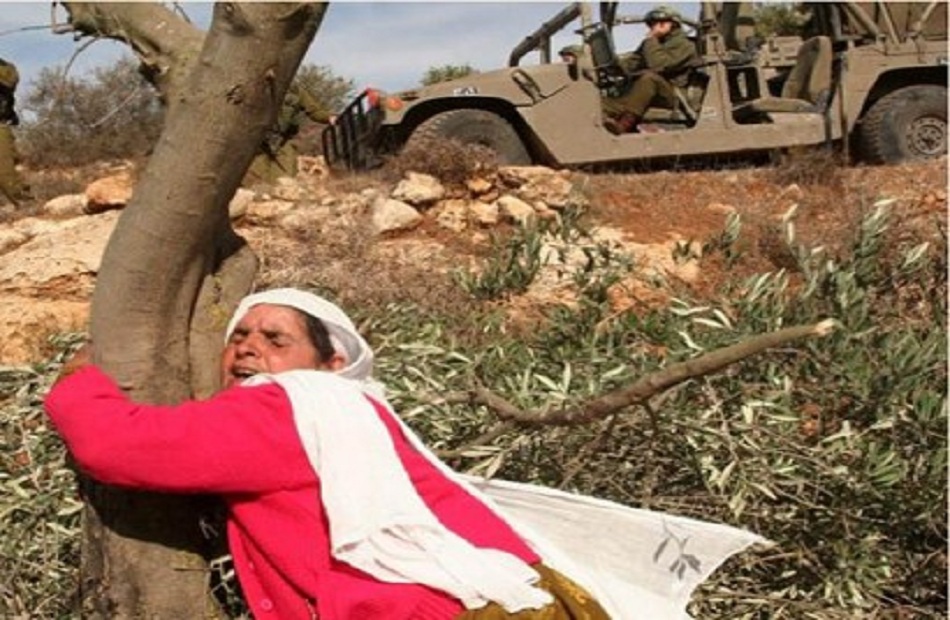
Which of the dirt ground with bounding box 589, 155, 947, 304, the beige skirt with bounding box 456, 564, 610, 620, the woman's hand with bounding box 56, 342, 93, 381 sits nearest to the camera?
the beige skirt with bounding box 456, 564, 610, 620

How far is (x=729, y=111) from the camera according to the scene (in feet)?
40.6

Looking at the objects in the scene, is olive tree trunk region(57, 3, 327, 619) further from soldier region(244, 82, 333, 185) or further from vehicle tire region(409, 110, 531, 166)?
vehicle tire region(409, 110, 531, 166)

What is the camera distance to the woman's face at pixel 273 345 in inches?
103

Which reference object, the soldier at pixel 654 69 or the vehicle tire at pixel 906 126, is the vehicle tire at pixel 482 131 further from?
the vehicle tire at pixel 906 126

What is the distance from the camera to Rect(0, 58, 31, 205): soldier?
11.4m

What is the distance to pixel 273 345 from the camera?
8.66 ft

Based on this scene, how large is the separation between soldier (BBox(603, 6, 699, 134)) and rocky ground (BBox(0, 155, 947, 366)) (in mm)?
697

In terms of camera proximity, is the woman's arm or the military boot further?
the military boot

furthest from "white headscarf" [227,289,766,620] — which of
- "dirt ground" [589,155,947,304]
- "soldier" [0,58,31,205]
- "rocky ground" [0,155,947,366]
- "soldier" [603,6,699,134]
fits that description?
"soldier" [603,6,699,134]

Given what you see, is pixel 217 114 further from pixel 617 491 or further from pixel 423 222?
pixel 423 222

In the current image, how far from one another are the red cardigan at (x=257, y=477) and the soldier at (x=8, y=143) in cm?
951

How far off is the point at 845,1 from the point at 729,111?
2.03 metres

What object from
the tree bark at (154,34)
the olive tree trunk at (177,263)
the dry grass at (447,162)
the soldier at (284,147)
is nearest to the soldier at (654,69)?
the dry grass at (447,162)

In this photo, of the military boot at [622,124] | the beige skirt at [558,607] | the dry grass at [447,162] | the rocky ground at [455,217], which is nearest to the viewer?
the beige skirt at [558,607]
